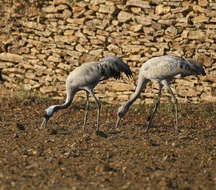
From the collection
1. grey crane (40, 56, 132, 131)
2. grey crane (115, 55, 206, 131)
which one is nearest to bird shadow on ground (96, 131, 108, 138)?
grey crane (40, 56, 132, 131)

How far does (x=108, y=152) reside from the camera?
18.2 feet

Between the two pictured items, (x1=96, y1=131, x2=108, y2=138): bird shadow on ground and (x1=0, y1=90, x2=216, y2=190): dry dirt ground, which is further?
(x1=96, y1=131, x2=108, y2=138): bird shadow on ground

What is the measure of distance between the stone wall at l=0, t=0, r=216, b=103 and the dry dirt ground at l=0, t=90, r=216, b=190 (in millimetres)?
1068

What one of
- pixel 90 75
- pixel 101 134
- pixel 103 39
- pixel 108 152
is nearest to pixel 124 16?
pixel 103 39

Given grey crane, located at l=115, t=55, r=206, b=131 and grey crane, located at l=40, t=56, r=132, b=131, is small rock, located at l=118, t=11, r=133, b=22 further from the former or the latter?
grey crane, located at l=115, t=55, r=206, b=131

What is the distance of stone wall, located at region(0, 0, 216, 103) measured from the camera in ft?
29.6

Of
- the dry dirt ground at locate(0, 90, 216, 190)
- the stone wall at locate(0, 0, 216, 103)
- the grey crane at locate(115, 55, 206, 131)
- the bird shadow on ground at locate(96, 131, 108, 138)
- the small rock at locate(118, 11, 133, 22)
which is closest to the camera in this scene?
the dry dirt ground at locate(0, 90, 216, 190)

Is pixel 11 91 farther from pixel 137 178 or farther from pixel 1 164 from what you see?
pixel 137 178

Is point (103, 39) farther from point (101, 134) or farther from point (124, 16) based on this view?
point (101, 134)

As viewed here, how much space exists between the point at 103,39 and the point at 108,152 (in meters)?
4.56

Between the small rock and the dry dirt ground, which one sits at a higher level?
the small rock

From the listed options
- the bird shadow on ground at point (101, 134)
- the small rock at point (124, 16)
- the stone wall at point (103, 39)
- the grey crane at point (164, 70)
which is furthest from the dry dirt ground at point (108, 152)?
the small rock at point (124, 16)

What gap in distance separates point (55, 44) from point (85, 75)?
3.18m

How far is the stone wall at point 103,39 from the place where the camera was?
9.02 m
